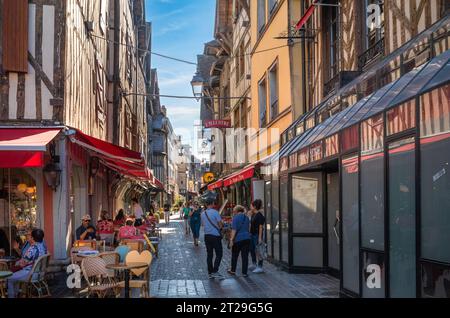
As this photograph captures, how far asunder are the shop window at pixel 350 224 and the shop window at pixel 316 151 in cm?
A: 141

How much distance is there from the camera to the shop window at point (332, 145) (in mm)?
9320

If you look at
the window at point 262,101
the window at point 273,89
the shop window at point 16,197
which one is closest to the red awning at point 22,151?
the shop window at point 16,197

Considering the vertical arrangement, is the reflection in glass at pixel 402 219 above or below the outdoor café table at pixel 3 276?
above

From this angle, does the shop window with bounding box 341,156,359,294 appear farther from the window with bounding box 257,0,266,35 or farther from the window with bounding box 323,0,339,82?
the window with bounding box 257,0,266,35

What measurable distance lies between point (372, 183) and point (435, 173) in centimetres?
189

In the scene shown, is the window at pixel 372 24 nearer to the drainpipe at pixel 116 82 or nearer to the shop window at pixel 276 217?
the shop window at pixel 276 217

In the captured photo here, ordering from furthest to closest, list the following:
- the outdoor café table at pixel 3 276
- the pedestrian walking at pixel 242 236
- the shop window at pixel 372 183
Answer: the pedestrian walking at pixel 242 236
the outdoor café table at pixel 3 276
the shop window at pixel 372 183

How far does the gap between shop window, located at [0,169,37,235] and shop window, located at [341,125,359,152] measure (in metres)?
6.79

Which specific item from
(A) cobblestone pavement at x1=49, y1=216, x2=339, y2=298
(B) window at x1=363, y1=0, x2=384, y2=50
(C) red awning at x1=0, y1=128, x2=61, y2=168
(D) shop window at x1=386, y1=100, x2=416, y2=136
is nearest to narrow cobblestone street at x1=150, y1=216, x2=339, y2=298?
Answer: (A) cobblestone pavement at x1=49, y1=216, x2=339, y2=298

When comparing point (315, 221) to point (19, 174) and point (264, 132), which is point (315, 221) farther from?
point (264, 132)

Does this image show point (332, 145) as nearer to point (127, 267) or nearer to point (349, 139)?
point (349, 139)

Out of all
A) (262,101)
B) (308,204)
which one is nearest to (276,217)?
(308,204)

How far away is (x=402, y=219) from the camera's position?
662 cm
